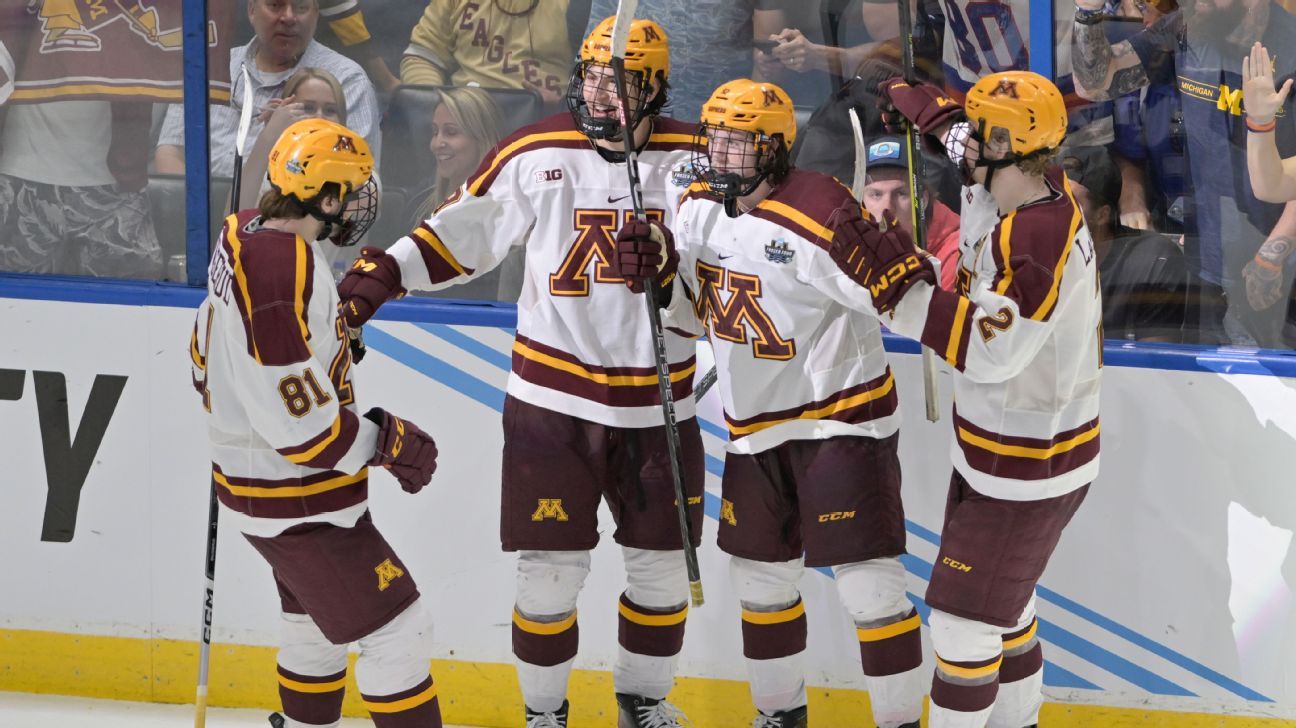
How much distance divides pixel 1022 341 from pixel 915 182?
0.54 metres

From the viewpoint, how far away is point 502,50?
367cm

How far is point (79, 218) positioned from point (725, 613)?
1846 millimetres

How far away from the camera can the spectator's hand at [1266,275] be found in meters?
3.37

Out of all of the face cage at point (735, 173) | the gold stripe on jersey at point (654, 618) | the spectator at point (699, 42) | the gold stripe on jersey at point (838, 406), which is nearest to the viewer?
the face cage at point (735, 173)

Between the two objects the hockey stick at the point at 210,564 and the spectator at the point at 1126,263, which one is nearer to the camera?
the hockey stick at the point at 210,564

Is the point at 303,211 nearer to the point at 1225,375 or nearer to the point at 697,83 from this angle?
the point at 697,83

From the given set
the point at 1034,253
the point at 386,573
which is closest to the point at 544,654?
the point at 386,573

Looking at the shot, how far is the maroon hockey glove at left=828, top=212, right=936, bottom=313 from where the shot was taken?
275 cm

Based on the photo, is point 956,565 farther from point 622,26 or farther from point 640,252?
point 622,26

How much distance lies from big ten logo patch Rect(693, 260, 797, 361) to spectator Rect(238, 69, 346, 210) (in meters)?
1.18

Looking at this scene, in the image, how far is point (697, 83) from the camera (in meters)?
3.62

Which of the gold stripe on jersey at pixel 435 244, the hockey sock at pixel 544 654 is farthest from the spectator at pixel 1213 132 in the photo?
the hockey sock at pixel 544 654

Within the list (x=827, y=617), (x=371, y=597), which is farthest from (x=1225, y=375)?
(x=371, y=597)

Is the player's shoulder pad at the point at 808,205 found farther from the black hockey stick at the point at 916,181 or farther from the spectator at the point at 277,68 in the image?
the spectator at the point at 277,68
